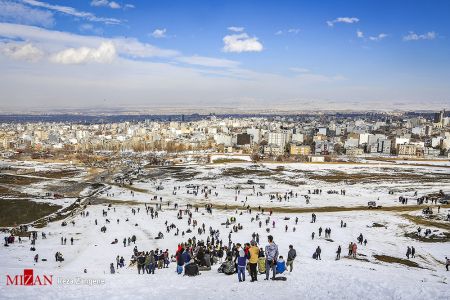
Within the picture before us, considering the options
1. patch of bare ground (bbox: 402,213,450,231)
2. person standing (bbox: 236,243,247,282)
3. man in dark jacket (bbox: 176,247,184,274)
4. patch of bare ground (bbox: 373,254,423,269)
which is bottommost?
patch of bare ground (bbox: 402,213,450,231)

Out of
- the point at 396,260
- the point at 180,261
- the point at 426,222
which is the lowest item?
the point at 426,222

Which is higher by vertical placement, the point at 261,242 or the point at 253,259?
the point at 253,259

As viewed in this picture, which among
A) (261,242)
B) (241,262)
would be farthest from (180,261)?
(261,242)

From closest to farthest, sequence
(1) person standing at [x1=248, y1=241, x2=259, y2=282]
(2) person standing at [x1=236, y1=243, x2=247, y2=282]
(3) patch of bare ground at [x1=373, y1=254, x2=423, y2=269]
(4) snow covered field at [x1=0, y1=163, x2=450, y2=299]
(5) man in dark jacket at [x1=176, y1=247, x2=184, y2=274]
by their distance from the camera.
A: (4) snow covered field at [x1=0, y1=163, x2=450, y2=299] < (1) person standing at [x1=248, y1=241, x2=259, y2=282] < (2) person standing at [x1=236, y1=243, x2=247, y2=282] < (5) man in dark jacket at [x1=176, y1=247, x2=184, y2=274] < (3) patch of bare ground at [x1=373, y1=254, x2=423, y2=269]

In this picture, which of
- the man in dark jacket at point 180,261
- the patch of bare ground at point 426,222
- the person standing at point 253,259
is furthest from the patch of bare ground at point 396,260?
the man in dark jacket at point 180,261

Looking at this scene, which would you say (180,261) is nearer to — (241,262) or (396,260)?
(241,262)

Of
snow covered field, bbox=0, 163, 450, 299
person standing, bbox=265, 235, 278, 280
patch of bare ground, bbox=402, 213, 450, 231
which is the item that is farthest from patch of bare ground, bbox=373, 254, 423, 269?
patch of bare ground, bbox=402, 213, 450, 231

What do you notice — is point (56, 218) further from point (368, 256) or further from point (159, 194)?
point (368, 256)

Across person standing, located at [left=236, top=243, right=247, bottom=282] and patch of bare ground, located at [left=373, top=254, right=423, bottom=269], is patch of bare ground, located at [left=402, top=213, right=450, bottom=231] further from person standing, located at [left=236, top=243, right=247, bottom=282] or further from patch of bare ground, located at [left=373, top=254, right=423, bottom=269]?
person standing, located at [left=236, top=243, right=247, bottom=282]

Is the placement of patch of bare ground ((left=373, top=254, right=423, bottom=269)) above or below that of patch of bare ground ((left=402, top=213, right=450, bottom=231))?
above
